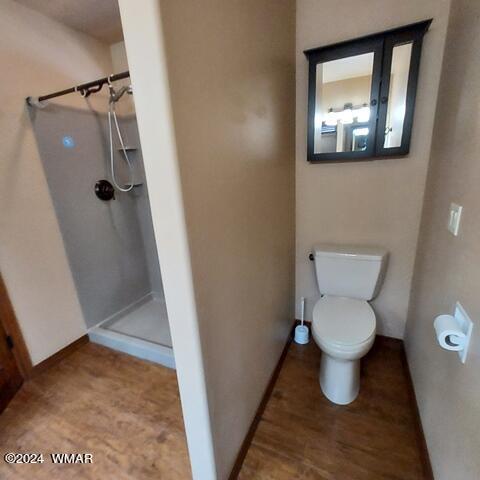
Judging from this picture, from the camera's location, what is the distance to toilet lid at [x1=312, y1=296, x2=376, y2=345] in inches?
52.6

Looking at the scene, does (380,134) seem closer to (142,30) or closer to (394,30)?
(394,30)

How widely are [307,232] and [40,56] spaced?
2204 mm

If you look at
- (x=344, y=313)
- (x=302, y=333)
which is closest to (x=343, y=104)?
(x=344, y=313)

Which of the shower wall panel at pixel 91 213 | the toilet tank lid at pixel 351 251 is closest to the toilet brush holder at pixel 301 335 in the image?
the toilet tank lid at pixel 351 251

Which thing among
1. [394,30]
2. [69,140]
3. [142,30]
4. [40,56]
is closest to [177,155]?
[142,30]

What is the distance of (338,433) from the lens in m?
1.32

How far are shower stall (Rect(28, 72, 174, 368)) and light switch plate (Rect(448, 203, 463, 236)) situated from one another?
177cm

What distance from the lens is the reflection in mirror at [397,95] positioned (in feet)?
4.54

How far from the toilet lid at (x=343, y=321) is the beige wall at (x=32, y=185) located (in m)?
1.89

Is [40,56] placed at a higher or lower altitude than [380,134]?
higher

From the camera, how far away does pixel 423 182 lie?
1507mm

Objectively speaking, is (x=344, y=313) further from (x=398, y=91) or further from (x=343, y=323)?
(x=398, y=91)

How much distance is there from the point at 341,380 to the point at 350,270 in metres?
0.65

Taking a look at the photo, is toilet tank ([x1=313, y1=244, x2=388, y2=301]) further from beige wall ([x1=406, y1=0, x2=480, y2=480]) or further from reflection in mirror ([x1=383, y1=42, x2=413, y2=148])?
reflection in mirror ([x1=383, y1=42, x2=413, y2=148])
